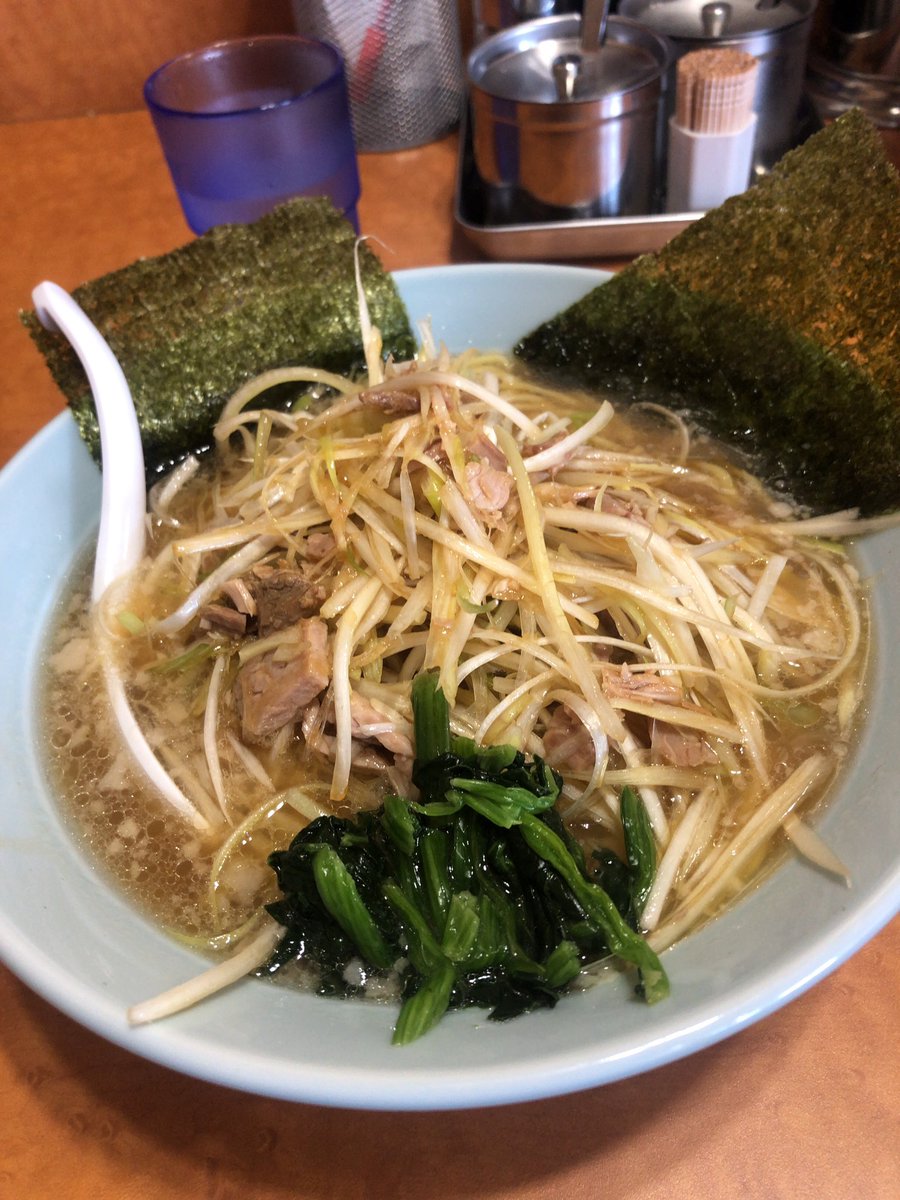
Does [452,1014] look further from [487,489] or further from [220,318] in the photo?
[220,318]

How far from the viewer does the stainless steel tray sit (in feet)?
5.62

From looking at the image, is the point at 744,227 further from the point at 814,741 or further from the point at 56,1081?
the point at 56,1081

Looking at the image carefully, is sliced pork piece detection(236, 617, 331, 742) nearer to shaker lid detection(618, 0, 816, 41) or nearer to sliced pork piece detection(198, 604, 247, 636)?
sliced pork piece detection(198, 604, 247, 636)

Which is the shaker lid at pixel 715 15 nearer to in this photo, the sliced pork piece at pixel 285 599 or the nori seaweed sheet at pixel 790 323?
the nori seaweed sheet at pixel 790 323

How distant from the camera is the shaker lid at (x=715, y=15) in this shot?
1847 millimetres

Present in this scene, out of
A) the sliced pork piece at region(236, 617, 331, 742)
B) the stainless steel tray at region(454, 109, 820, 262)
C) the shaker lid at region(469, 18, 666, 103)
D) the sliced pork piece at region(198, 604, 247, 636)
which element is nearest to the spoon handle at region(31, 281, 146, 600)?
the sliced pork piece at region(198, 604, 247, 636)

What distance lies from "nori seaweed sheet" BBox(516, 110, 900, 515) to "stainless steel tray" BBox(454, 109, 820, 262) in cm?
40

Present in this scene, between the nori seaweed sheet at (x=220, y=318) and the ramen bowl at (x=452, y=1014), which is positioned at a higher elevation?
the nori seaweed sheet at (x=220, y=318)

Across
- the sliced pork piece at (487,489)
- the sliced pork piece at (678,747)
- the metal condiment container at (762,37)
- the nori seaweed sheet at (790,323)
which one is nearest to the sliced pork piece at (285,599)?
the sliced pork piece at (487,489)

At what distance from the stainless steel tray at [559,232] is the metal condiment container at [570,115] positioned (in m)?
0.05

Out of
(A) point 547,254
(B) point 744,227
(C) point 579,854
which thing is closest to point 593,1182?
(C) point 579,854

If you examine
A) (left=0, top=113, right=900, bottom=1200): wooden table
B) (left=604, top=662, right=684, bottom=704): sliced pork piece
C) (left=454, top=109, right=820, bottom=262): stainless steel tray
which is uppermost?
(left=454, top=109, right=820, bottom=262): stainless steel tray

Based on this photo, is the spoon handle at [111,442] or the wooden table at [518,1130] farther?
the spoon handle at [111,442]

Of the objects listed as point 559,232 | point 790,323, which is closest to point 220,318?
point 559,232
